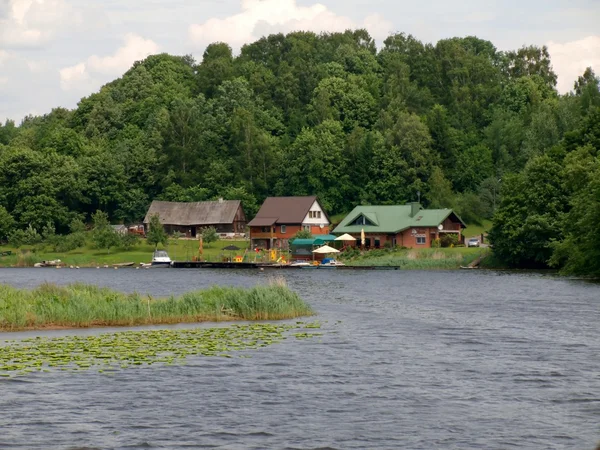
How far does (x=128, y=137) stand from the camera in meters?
160

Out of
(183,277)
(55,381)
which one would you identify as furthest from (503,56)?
(55,381)

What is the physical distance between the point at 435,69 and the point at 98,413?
491 ft

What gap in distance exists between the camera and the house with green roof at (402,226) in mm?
116688

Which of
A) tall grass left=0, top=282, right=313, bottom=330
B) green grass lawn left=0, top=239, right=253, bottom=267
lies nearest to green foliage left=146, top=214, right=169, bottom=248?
green grass lawn left=0, top=239, right=253, bottom=267

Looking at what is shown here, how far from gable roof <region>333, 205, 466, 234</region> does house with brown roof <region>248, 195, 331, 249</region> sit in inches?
244

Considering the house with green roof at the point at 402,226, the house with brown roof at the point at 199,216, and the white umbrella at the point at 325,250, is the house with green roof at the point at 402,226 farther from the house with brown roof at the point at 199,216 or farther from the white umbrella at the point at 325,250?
the house with brown roof at the point at 199,216

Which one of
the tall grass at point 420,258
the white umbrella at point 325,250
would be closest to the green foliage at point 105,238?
the white umbrella at point 325,250

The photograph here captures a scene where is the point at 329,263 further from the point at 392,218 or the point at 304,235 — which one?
the point at 392,218

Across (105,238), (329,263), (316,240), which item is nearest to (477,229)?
(316,240)

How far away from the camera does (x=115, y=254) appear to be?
4776 inches

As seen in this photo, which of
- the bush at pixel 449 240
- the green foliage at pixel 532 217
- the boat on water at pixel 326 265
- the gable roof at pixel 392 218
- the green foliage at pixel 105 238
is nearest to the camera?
the green foliage at pixel 532 217

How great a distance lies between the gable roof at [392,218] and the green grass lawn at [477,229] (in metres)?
6.50

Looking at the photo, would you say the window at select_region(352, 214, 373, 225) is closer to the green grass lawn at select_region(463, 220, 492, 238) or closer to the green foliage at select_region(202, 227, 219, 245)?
the green grass lawn at select_region(463, 220, 492, 238)

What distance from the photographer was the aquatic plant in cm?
3325
